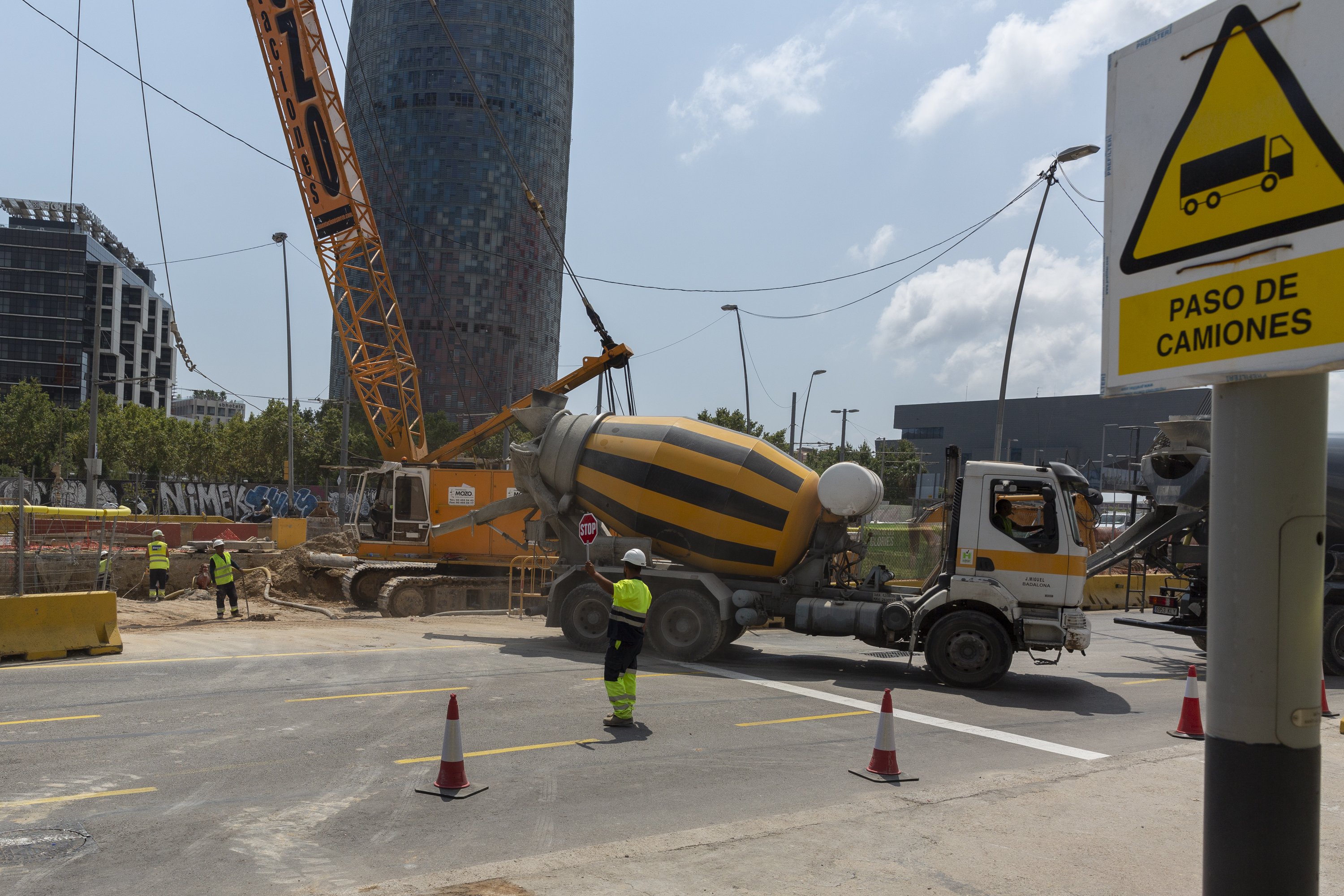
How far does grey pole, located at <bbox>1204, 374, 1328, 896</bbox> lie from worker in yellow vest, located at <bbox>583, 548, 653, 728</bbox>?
6866 millimetres

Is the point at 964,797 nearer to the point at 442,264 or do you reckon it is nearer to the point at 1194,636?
the point at 1194,636

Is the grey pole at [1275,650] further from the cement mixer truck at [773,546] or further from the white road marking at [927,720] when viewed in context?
the cement mixer truck at [773,546]

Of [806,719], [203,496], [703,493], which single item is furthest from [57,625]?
[203,496]

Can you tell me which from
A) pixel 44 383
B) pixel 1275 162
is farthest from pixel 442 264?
pixel 1275 162

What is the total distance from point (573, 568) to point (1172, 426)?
32.6 feet

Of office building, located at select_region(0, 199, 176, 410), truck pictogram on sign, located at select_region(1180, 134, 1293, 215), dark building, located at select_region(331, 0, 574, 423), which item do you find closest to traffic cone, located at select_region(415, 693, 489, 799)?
truck pictogram on sign, located at select_region(1180, 134, 1293, 215)

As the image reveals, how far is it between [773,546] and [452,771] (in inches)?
304

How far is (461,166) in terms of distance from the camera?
11938 cm

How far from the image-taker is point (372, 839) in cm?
610

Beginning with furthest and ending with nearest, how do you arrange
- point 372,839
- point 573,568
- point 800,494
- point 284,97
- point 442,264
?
point 442,264 < point 284,97 < point 573,568 < point 800,494 < point 372,839

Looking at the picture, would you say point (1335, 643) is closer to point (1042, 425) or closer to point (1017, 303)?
point (1017, 303)

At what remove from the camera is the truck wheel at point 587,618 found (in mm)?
14938

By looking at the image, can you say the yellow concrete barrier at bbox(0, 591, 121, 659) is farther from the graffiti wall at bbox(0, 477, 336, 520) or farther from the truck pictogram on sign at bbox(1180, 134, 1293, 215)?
the graffiti wall at bbox(0, 477, 336, 520)

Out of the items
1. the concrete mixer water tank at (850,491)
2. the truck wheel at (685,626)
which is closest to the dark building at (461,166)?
the truck wheel at (685,626)
